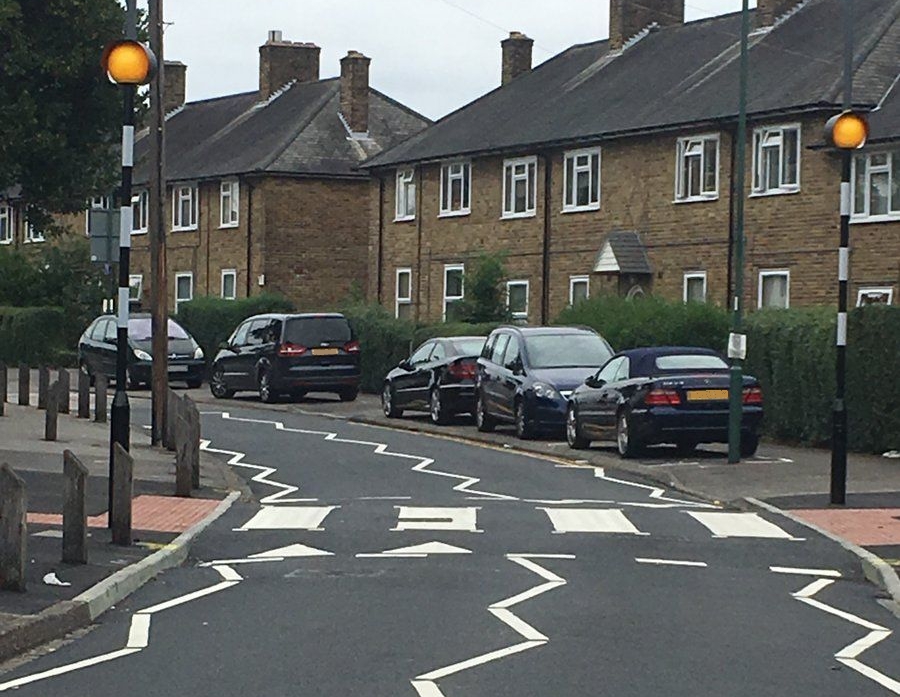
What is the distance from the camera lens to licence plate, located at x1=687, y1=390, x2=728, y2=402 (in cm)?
2477

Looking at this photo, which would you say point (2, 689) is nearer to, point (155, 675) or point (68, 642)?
point (155, 675)

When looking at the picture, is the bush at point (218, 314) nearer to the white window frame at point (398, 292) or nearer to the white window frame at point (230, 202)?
the white window frame at point (398, 292)

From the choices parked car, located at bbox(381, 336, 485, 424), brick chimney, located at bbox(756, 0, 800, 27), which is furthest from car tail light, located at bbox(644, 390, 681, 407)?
brick chimney, located at bbox(756, 0, 800, 27)

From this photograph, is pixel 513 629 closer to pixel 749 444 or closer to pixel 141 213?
pixel 749 444

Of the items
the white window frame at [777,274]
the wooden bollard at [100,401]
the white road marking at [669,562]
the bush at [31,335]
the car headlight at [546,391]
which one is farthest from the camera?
the bush at [31,335]

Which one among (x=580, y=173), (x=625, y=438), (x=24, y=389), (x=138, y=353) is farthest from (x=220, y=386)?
(x=625, y=438)

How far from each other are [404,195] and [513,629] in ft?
139

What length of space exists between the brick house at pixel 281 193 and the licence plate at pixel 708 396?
3540cm

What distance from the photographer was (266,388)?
3919cm

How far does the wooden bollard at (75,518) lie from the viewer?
1383 cm

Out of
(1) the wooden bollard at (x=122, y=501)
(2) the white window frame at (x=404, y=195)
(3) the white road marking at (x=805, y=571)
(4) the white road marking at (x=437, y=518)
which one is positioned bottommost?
(4) the white road marking at (x=437, y=518)

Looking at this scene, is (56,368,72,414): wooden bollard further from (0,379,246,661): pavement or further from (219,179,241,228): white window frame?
(219,179,241,228): white window frame

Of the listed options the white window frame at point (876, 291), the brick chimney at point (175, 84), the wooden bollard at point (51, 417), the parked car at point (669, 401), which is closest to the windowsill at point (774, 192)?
the white window frame at point (876, 291)

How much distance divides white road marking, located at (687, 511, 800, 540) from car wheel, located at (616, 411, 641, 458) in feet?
18.7
